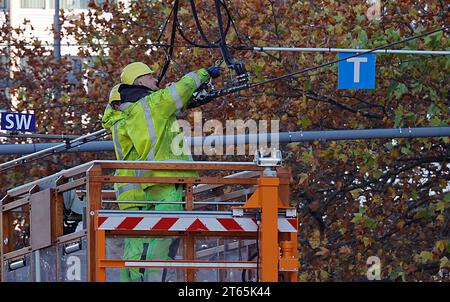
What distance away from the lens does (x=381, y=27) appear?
22.0 meters

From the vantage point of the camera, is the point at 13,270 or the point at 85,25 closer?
the point at 13,270

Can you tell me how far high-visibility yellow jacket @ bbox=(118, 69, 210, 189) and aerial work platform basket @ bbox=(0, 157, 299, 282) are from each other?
53cm

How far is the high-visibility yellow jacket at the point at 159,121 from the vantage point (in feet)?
41.3

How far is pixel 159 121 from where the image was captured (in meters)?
12.6

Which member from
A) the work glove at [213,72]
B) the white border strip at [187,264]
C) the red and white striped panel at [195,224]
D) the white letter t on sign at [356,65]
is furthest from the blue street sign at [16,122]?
the white border strip at [187,264]

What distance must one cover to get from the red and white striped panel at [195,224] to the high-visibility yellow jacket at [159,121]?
1.40 meters

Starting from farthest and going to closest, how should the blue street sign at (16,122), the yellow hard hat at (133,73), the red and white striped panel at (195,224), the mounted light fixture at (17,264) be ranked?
the blue street sign at (16,122)
the yellow hard hat at (133,73)
the mounted light fixture at (17,264)
the red and white striped panel at (195,224)

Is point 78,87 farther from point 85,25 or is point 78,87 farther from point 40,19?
point 40,19

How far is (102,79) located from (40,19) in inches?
1525

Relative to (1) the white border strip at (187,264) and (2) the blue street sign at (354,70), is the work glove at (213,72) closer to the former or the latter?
(1) the white border strip at (187,264)

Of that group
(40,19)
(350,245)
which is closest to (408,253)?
(350,245)

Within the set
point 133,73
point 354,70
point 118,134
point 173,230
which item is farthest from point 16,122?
point 173,230

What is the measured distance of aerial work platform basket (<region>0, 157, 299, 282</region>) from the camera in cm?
1112
